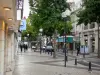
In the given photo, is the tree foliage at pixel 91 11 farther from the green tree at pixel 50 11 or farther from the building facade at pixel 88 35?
the building facade at pixel 88 35

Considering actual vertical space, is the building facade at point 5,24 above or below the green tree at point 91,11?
below

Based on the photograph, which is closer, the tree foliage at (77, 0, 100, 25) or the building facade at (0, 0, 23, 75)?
the building facade at (0, 0, 23, 75)

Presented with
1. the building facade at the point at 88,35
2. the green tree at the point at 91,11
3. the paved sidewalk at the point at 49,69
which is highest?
the green tree at the point at 91,11

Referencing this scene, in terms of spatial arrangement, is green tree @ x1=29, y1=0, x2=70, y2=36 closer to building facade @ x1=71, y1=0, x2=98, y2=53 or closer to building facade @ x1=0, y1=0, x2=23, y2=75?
building facade @ x1=0, y1=0, x2=23, y2=75

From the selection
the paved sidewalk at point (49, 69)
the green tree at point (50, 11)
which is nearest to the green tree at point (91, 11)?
the green tree at point (50, 11)

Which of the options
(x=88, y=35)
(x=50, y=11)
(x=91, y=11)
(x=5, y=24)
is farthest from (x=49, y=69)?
(x=88, y=35)

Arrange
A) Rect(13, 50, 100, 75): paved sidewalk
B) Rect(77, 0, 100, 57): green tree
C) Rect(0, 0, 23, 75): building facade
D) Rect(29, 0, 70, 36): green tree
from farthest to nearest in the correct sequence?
Rect(29, 0, 70, 36): green tree → Rect(77, 0, 100, 57): green tree → Rect(13, 50, 100, 75): paved sidewalk → Rect(0, 0, 23, 75): building facade

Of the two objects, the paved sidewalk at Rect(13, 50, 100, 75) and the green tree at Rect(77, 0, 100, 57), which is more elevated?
the green tree at Rect(77, 0, 100, 57)

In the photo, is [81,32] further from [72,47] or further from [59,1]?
[59,1]

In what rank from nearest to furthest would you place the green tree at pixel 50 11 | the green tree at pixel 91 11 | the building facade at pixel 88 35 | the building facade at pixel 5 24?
the building facade at pixel 5 24 → the green tree at pixel 91 11 → the green tree at pixel 50 11 → the building facade at pixel 88 35

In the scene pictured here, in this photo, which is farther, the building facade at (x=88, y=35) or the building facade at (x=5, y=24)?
the building facade at (x=88, y=35)

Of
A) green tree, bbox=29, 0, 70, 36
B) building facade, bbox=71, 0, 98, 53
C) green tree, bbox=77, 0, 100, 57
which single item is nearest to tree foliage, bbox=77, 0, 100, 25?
green tree, bbox=77, 0, 100, 57

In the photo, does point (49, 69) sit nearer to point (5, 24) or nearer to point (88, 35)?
point (5, 24)

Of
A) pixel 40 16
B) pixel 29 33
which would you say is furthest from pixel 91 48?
pixel 29 33
